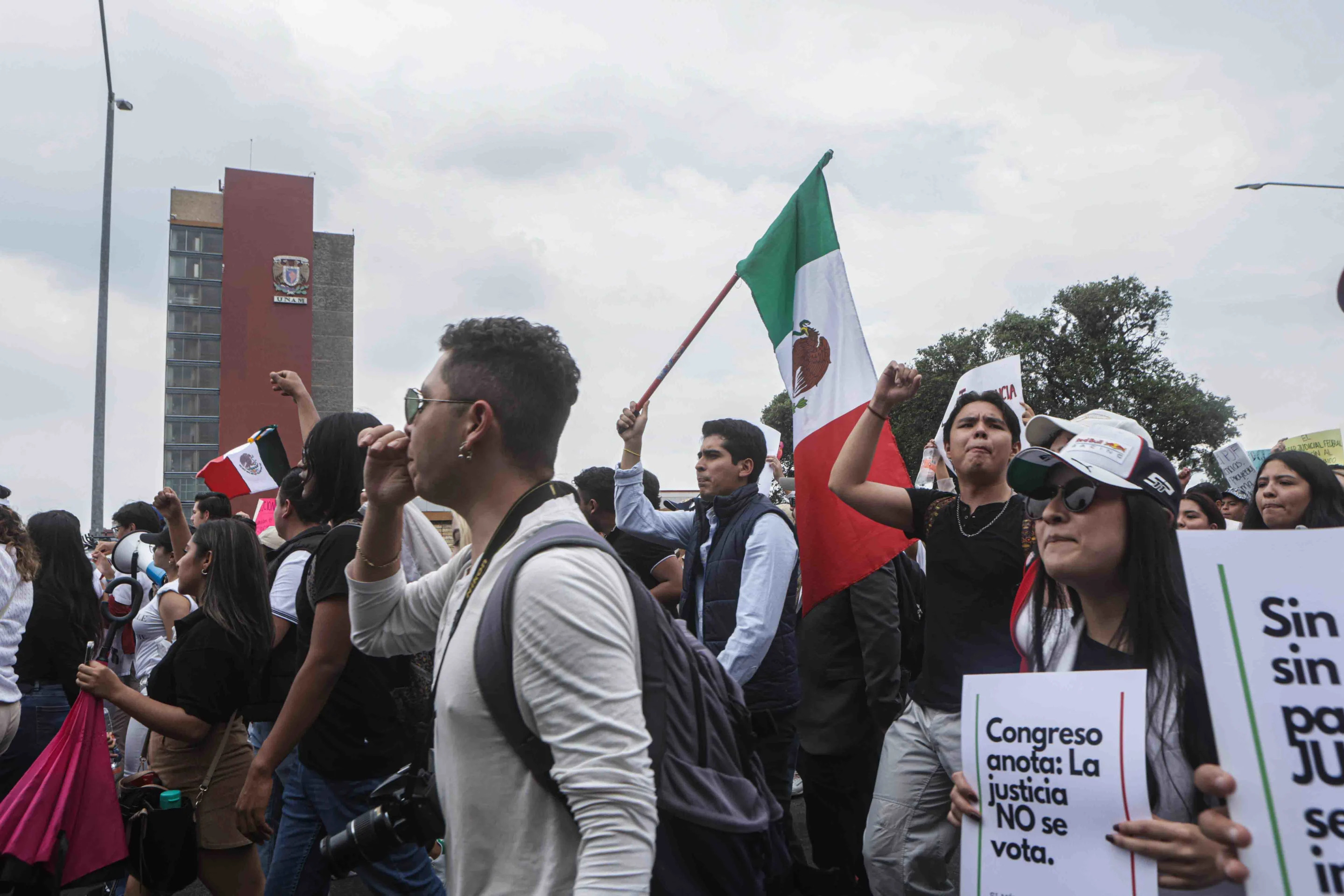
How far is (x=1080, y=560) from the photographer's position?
204 centimetres

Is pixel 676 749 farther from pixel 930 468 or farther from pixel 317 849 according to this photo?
pixel 930 468

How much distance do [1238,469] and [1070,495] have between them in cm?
618

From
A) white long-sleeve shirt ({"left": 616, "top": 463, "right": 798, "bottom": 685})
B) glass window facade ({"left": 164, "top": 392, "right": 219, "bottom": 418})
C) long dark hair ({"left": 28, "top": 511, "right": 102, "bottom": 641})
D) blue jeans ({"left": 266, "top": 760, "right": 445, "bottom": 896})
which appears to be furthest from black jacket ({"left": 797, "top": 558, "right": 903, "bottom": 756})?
glass window facade ({"left": 164, "top": 392, "right": 219, "bottom": 418})

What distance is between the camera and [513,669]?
5.14ft

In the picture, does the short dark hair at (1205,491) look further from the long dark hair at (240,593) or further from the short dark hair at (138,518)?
the short dark hair at (138,518)

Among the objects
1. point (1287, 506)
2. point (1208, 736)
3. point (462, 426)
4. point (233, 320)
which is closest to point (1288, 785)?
point (1208, 736)

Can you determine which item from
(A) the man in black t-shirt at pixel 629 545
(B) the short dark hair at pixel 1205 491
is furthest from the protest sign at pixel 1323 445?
(A) the man in black t-shirt at pixel 629 545

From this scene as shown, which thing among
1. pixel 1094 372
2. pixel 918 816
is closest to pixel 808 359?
pixel 918 816

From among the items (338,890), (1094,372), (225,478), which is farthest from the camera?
(1094,372)

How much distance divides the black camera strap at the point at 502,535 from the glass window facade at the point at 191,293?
303 feet

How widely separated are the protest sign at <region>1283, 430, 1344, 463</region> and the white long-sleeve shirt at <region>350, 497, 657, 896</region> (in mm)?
8363

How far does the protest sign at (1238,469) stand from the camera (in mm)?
7086

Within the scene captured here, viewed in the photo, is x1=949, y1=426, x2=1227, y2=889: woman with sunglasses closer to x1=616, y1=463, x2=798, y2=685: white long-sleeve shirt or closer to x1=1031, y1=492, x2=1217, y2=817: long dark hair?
x1=1031, y1=492, x2=1217, y2=817: long dark hair

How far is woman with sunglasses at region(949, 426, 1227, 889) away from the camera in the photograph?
5.83 feet
